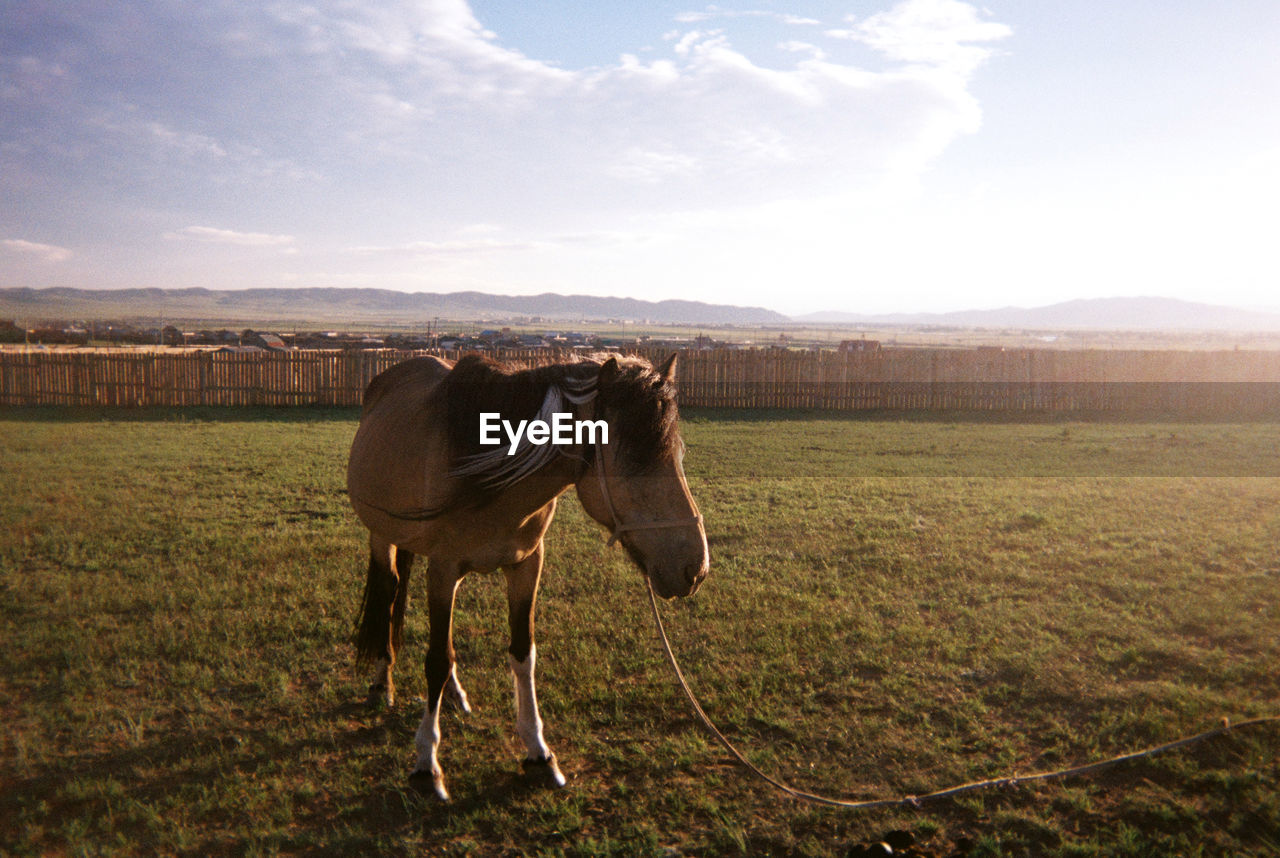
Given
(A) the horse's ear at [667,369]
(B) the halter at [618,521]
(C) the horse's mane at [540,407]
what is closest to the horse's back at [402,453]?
(C) the horse's mane at [540,407]

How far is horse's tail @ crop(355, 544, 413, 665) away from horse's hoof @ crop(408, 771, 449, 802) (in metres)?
1.04

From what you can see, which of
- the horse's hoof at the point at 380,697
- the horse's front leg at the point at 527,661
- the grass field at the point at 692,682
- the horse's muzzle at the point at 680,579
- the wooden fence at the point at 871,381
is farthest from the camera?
the wooden fence at the point at 871,381

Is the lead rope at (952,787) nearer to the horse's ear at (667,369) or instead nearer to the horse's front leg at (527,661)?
the horse's front leg at (527,661)

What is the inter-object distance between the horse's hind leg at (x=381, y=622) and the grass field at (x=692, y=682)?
0.58 feet

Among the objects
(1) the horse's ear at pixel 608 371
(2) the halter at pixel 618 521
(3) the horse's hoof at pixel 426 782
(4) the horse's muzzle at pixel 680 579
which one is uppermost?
(1) the horse's ear at pixel 608 371

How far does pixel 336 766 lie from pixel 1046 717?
12.9 ft

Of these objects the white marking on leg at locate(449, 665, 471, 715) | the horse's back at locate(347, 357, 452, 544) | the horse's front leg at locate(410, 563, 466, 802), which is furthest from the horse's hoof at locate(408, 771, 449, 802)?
the horse's back at locate(347, 357, 452, 544)

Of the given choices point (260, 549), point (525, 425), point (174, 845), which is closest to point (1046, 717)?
point (525, 425)

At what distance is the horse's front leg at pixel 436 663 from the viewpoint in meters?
3.53

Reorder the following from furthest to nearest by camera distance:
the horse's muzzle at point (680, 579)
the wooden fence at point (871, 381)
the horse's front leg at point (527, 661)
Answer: the wooden fence at point (871, 381) < the horse's front leg at point (527, 661) < the horse's muzzle at point (680, 579)

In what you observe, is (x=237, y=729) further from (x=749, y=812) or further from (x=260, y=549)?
(x=260, y=549)

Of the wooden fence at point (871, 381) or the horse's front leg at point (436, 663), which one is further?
the wooden fence at point (871, 381)

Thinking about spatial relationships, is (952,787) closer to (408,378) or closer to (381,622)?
(381,622)

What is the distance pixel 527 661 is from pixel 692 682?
51.4 inches
